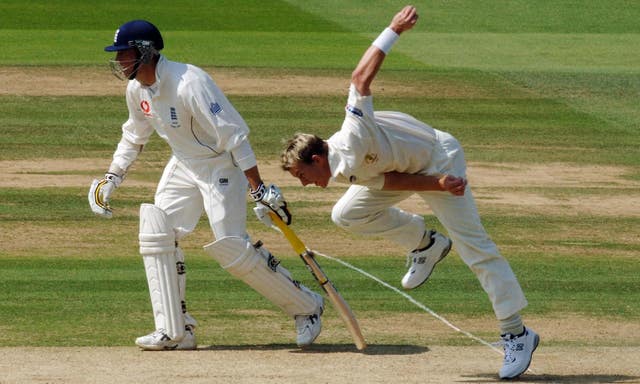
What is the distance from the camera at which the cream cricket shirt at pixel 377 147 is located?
24.9 feet

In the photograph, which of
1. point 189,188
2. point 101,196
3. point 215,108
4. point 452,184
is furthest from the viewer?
point 101,196

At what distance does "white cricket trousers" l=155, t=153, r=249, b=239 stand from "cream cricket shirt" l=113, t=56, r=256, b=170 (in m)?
0.08

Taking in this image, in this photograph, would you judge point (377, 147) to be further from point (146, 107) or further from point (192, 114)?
point (146, 107)

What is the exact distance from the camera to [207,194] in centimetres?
862

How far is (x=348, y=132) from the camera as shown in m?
7.65

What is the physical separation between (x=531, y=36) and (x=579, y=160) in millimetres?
9387

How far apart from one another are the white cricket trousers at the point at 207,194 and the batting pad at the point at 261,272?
0.09 meters

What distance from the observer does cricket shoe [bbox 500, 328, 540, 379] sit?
8.01 metres

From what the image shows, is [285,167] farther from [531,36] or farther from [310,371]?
[531,36]

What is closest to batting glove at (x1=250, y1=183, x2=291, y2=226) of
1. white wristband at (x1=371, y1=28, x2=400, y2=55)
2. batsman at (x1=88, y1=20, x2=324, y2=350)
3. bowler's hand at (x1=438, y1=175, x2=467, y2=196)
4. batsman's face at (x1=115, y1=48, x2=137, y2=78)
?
batsman at (x1=88, y1=20, x2=324, y2=350)

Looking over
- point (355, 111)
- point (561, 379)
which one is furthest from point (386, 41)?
point (561, 379)

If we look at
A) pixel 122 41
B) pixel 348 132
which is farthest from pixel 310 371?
pixel 122 41

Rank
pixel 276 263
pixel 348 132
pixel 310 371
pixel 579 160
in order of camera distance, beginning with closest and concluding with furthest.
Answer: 1. pixel 348 132
2. pixel 310 371
3. pixel 276 263
4. pixel 579 160

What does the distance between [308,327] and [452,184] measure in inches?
63.0
